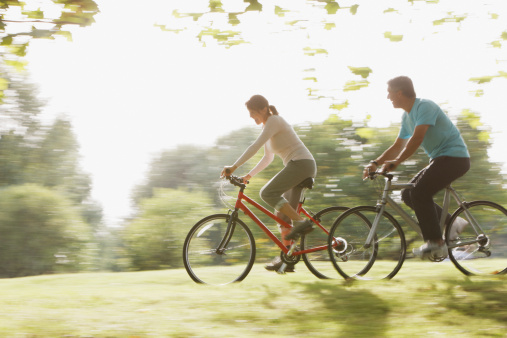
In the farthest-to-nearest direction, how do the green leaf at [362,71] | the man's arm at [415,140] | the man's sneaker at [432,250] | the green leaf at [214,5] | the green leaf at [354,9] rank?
the green leaf at [362,71] → the green leaf at [214,5] → the green leaf at [354,9] → the man's sneaker at [432,250] → the man's arm at [415,140]

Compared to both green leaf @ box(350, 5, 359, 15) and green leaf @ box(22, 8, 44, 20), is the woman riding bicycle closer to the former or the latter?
green leaf @ box(350, 5, 359, 15)

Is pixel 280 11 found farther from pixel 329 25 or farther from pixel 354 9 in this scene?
pixel 354 9

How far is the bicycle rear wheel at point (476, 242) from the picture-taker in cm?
666

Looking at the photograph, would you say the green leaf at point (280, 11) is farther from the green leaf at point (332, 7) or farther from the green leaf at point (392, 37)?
the green leaf at point (392, 37)

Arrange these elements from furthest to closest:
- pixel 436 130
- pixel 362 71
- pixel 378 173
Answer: pixel 362 71 < pixel 378 173 < pixel 436 130

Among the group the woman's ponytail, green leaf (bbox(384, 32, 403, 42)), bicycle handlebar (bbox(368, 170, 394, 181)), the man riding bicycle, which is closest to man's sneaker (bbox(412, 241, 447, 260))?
the man riding bicycle

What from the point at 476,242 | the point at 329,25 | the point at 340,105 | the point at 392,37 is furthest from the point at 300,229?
the point at 340,105

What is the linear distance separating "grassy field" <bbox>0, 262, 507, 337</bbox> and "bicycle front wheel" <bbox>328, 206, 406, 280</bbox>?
0.21 metres

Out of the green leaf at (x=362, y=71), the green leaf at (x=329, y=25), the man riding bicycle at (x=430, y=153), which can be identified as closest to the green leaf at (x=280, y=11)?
the green leaf at (x=329, y=25)

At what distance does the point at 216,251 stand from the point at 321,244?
3.85 ft

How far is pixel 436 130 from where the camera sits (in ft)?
20.5

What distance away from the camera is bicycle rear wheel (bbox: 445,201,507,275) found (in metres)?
6.66

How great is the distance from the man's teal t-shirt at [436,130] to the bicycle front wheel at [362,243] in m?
0.91

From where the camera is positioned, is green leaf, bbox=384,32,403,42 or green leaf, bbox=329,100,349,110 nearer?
green leaf, bbox=384,32,403,42
